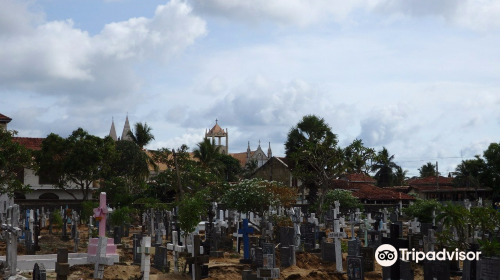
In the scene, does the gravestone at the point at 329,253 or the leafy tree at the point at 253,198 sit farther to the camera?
the leafy tree at the point at 253,198

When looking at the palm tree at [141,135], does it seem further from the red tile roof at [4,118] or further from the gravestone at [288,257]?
the gravestone at [288,257]

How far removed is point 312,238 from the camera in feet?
76.6

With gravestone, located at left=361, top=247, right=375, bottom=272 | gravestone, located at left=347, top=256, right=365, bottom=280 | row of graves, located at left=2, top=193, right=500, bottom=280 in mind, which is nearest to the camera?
row of graves, located at left=2, top=193, right=500, bottom=280

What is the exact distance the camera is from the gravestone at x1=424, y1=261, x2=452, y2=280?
1375 cm

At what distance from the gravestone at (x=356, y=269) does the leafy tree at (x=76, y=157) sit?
33.2 meters

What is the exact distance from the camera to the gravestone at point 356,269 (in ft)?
47.5

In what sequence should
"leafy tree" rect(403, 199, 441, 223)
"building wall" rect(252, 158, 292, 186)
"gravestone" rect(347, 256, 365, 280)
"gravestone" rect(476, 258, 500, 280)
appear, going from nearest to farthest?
"gravestone" rect(476, 258, 500, 280) → "gravestone" rect(347, 256, 365, 280) → "leafy tree" rect(403, 199, 441, 223) → "building wall" rect(252, 158, 292, 186)

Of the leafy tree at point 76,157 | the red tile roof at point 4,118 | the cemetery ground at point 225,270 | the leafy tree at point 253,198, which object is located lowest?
the cemetery ground at point 225,270

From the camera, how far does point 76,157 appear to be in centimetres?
4478

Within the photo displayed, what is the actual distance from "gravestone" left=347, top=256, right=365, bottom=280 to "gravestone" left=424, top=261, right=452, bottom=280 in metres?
1.46

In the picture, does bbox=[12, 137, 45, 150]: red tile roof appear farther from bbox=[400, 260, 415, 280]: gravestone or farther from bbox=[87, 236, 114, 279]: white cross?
bbox=[400, 260, 415, 280]: gravestone

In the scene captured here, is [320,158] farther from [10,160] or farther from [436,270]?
[436,270]

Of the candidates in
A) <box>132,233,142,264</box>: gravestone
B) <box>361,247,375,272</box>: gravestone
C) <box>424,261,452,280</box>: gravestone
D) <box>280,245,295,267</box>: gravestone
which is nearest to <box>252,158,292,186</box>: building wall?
<box>132,233,142,264</box>: gravestone

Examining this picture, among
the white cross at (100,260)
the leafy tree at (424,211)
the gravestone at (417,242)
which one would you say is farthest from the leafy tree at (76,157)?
the white cross at (100,260)
